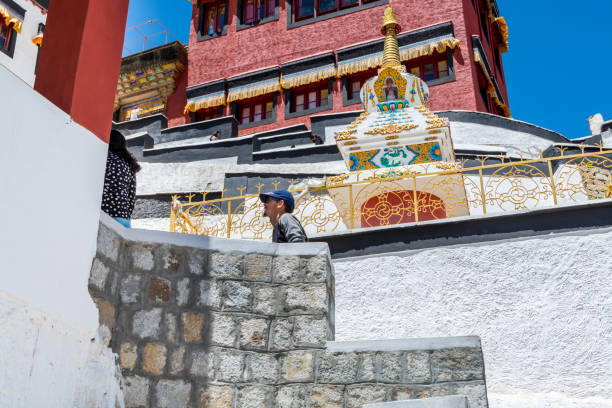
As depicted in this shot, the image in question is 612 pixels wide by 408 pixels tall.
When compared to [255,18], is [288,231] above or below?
below

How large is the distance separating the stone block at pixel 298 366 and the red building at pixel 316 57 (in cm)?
1613

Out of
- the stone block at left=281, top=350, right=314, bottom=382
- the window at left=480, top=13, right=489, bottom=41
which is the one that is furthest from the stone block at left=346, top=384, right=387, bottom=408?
the window at left=480, top=13, right=489, bottom=41

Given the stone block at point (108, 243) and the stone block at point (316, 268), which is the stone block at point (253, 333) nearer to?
the stone block at point (316, 268)

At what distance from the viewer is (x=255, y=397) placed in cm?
469

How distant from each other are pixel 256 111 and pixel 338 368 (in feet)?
64.7

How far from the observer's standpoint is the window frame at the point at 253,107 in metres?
23.1

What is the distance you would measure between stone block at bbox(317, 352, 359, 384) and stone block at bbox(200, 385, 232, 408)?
662mm

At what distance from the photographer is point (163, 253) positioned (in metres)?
4.95

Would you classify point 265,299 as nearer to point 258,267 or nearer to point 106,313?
point 258,267

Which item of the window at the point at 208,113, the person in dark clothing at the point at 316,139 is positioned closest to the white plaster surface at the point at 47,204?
the person in dark clothing at the point at 316,139

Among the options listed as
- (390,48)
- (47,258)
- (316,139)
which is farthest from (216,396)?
(316,139)

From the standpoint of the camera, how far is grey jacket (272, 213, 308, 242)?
5.38 metres

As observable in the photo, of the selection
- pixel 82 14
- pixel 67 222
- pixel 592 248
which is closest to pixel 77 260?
pixel 67 222

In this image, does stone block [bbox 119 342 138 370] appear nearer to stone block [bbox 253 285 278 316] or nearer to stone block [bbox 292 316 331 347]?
stone block [bbox 253 285 278 316]
